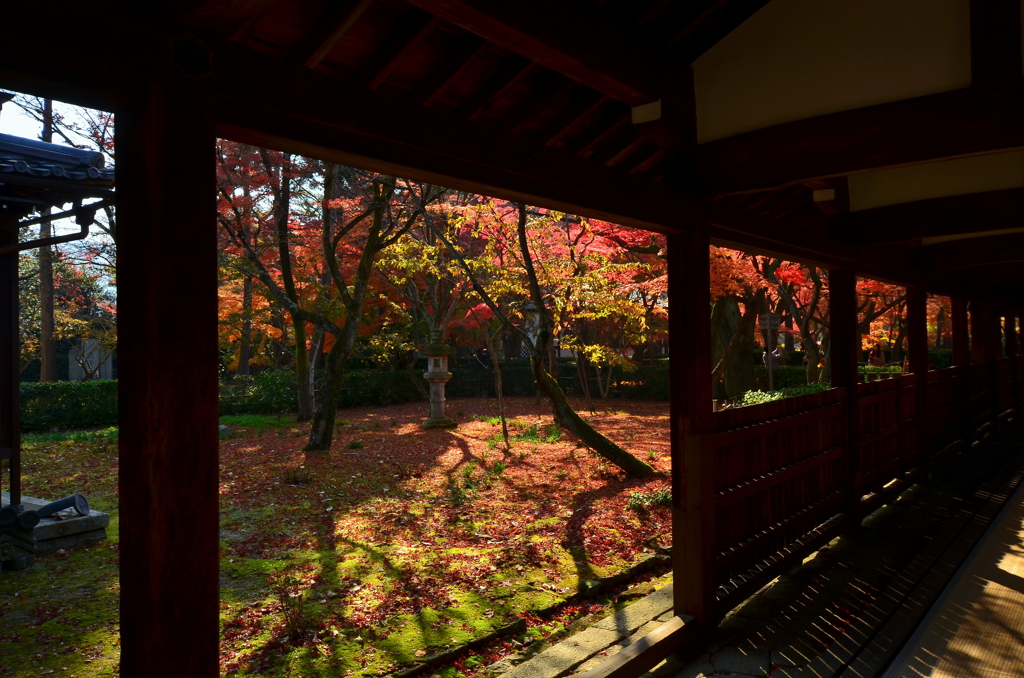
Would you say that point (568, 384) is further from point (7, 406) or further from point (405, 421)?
point (7, 406)

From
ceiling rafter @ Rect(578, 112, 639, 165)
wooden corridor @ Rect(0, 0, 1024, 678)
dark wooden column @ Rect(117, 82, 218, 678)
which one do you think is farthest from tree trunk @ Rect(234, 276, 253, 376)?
dark wooden column @ Rect(117, 82, 218, 678)

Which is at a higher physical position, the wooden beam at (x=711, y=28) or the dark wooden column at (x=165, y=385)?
the wooden beam at (x=711, y=28)

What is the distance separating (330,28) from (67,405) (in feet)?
50.6

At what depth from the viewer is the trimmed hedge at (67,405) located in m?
14.4

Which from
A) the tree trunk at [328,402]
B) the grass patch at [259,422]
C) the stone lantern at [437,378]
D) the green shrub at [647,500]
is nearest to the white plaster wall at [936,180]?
the green shrub at [647,500]

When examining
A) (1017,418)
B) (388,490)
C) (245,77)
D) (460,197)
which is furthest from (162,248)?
(1017,418)

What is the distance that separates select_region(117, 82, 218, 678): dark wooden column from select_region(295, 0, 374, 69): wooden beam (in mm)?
618

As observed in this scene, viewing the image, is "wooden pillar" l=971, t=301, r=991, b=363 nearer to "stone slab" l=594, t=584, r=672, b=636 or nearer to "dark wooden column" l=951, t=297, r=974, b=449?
"dark wooden column" l=951, t=297, r=974, b=449

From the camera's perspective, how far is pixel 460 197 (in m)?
13.6

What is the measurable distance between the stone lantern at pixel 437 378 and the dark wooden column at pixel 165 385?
12046 millimetres

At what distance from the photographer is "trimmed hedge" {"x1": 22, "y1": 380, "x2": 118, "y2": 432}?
14.4 m

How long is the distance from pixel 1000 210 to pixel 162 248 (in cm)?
632

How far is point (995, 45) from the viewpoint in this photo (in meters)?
3.32

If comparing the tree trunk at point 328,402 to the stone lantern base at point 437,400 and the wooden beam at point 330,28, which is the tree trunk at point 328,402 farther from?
the wooden beam at point 330,28
